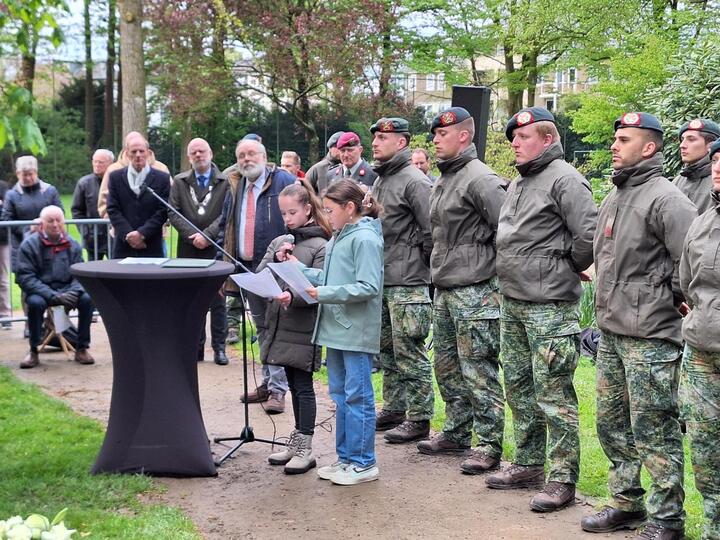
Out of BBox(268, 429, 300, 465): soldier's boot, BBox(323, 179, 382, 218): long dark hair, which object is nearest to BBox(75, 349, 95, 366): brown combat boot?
BBox(268, 429, 300, 465): soldier's boot

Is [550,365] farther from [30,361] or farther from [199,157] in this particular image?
[30,361]

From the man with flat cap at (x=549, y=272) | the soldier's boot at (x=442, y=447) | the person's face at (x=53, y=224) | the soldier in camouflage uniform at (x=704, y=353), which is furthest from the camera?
the person's face at (x=53, y=224)

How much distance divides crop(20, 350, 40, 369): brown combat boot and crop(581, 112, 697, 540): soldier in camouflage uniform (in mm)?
6306

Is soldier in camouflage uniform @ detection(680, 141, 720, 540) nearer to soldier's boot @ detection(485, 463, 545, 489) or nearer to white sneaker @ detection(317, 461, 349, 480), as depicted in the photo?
soldier's boot @ detection(485, 463, 545, 489)

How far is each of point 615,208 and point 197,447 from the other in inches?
117

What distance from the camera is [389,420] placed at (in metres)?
7.27

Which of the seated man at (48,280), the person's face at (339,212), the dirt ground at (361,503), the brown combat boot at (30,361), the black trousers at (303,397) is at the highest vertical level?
the person's face at (339,212)

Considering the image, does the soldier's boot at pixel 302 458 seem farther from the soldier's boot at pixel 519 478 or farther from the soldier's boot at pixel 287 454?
the soldier's boot at pixel 519 478

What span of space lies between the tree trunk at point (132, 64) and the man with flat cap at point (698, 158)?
9949 mm

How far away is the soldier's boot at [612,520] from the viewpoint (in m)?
5.07

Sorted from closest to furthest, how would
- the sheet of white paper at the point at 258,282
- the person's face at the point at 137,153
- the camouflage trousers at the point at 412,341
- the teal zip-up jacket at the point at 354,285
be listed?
the sheet of white paper at the point at 258,282 < the teal zip-up jacket at the point at 354,285 < the camouflage trousers at the point at 412,341 < the person's face at the point at 137,153

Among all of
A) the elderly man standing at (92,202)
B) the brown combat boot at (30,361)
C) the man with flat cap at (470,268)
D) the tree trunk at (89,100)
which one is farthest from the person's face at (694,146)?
the tree trunk at (89,100)

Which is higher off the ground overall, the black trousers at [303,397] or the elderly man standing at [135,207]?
the elderly man standing at [135,207]

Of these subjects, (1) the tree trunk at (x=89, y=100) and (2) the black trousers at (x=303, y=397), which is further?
(1) the tree trunk at (x=89, y=100)
